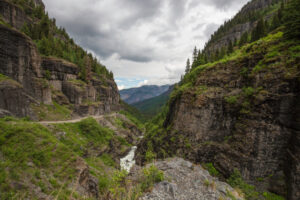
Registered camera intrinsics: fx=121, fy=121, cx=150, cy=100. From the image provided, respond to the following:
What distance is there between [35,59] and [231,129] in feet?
139

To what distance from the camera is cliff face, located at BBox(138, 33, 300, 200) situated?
33.3 feet

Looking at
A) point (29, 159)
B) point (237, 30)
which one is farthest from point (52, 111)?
point (237, 30)

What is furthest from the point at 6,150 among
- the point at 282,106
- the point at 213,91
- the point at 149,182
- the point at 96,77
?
the point at 96,77

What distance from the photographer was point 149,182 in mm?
9367

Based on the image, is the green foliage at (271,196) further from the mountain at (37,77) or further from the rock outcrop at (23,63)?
the rock outcrop at (23,63)

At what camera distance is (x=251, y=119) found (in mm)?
12102

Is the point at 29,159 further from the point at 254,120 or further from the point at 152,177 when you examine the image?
the point at 254,120

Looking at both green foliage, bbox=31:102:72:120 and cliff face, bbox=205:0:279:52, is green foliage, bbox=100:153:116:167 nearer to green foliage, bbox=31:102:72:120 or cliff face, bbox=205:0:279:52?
green foliage, bbox=31:102:72:120

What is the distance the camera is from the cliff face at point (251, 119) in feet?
33.3

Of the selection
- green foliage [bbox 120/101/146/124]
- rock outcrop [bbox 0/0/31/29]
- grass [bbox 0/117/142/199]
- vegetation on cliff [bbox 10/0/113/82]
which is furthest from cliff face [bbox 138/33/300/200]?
rock outcrop [bbox 0/0/31/29]

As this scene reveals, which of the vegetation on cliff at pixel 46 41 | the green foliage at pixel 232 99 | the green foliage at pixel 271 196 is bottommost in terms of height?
the green foliage at pixel 271 196

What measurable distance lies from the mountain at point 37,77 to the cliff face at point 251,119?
91.7 ft

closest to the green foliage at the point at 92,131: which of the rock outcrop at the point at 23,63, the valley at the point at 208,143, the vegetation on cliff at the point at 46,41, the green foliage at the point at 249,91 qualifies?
the valley at the point at 208,143

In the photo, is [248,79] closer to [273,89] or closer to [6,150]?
[273,89]
